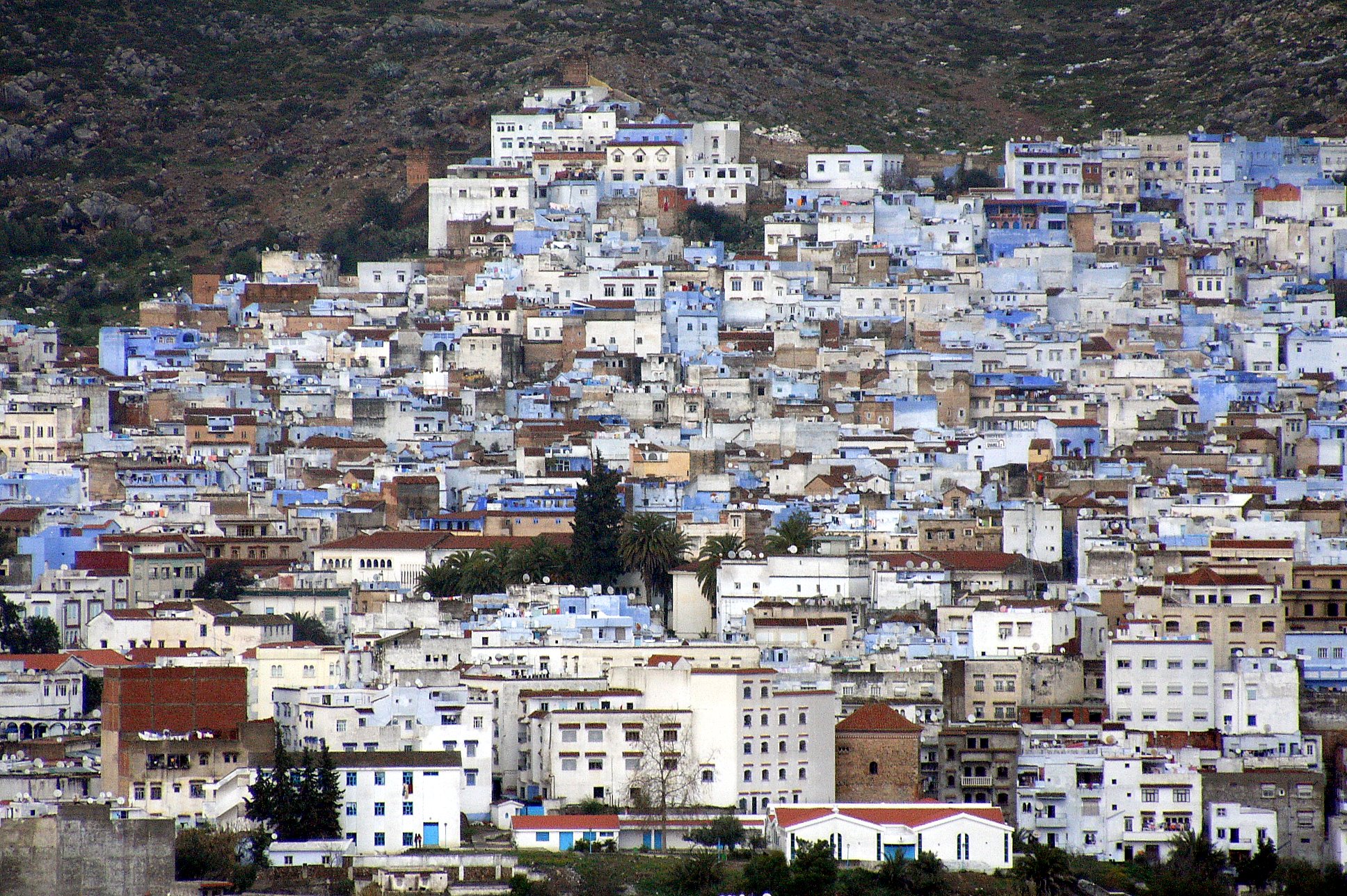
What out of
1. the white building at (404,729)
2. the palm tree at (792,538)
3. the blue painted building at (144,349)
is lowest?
the white building at (404,729)

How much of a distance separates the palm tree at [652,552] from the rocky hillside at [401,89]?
124 ft

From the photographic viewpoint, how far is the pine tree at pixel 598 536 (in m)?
66.9

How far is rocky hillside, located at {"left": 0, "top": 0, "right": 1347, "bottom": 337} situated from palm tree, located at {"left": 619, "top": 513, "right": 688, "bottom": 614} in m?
37.9

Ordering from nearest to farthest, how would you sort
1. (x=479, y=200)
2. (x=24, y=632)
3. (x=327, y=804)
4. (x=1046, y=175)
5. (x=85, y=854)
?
1. (x=85, y=854)
2. (x=327, y=804)
3. (x=24, y=632)
4. (x=479, y=200)
5. (x=1046, y=175)

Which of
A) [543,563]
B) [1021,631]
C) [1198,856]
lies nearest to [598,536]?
[543,563]

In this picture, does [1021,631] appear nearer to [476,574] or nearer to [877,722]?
[877,722]

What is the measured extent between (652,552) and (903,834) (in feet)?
53.4

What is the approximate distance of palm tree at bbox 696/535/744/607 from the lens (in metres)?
66.2

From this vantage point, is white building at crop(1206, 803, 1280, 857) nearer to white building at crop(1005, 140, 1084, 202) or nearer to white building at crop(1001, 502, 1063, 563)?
white building at crop(1001, 502, 1063, 563)

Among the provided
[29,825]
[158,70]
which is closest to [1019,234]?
[158,70]

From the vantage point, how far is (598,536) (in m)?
67.3

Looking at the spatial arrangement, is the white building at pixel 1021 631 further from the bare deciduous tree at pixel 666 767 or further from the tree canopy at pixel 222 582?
the tree canopy at pixel 222 582

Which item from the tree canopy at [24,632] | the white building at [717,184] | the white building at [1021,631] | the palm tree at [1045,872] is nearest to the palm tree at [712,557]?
the white building at [1021,631]

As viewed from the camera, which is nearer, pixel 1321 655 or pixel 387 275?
pixel 1321 655
